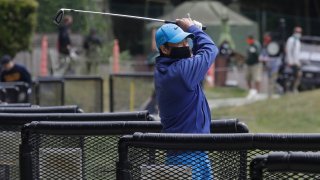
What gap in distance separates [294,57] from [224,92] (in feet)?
7.41

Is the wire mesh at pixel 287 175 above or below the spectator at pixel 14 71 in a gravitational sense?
above

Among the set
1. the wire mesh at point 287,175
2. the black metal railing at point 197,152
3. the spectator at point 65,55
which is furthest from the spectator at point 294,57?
the wire mesh at point 287,175

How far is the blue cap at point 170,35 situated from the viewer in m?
5.85

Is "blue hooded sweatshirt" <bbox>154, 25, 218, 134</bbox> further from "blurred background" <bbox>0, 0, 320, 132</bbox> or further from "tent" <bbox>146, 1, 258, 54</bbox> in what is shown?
"tent" <bbox>146, 1, 258, 54</bbox>

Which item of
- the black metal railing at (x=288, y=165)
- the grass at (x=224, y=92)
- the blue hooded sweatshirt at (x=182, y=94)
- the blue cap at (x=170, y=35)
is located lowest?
the grass at (x=224, y=92)

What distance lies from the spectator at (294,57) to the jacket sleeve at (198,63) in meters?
18.1

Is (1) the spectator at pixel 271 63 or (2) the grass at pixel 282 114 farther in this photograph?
(1) the spectator at pixel 271 63

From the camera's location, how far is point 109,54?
23.5m

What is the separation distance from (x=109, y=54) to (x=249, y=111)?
553cm

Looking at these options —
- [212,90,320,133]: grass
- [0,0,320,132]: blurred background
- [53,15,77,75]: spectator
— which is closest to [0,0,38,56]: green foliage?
[0,0,320,132]: blurred background

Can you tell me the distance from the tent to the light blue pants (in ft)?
66.4

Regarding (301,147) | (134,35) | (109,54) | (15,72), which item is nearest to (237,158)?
(301,147)

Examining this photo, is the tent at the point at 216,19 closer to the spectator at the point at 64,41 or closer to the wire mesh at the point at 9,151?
the spectator at the point at 64,41

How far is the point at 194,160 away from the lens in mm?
5242
